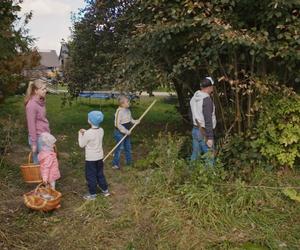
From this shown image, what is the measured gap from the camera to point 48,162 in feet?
20.1

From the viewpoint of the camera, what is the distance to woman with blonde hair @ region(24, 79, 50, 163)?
6539 mm

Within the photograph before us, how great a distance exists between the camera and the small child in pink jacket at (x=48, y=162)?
6.09m

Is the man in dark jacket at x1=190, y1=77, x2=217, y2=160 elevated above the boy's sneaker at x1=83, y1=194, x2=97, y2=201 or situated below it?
above

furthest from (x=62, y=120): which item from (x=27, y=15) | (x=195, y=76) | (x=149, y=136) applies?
(x=195, y=76)

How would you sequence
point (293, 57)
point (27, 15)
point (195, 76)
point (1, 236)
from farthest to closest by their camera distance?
point (27, 15)
point (195, 76)
point (293, 57)
point (1, 236)

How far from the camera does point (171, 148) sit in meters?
6.11

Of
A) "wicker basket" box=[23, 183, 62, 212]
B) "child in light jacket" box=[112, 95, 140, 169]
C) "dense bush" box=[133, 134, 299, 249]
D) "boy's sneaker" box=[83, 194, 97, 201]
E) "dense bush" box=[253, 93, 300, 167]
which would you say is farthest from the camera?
"child in light jacket" box=[112, 95, 140, 169]

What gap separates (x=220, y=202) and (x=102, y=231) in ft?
4.51

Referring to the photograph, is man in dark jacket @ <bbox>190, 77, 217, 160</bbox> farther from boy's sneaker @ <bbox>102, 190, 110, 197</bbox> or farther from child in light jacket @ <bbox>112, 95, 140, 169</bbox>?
child in light jacket @ <bbox>112, 95, 140, 169</bbox>

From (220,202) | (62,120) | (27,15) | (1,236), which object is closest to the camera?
(1,236)

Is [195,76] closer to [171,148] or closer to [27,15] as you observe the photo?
[171,148]

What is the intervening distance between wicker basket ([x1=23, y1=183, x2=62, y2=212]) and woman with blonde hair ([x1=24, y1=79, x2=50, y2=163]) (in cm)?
89

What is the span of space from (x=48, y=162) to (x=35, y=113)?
32.3 inches

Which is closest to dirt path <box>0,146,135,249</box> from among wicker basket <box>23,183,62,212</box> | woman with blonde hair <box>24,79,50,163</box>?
wicker basket <box>23,183,62,212</box>
